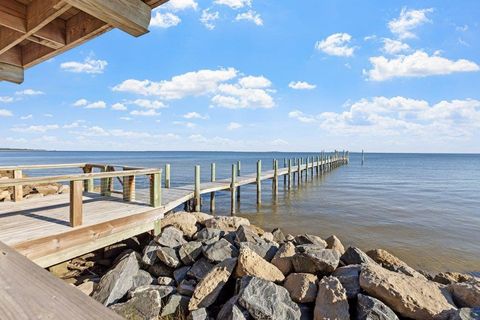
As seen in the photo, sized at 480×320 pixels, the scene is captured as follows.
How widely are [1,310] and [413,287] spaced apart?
434 cm

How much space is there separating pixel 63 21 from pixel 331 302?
14.4ft

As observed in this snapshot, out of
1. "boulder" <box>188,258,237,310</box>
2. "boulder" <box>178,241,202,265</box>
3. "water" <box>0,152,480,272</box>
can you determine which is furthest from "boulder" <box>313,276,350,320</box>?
"water" <box>0,152,480,272</box>

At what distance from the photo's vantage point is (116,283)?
4.35 meters

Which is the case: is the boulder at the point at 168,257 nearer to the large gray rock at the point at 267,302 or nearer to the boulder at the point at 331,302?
the large gray rock at the point at 267,302

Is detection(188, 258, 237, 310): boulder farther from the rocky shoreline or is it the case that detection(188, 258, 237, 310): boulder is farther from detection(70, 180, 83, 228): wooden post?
detection(70, 180, 83, 228): wooden post

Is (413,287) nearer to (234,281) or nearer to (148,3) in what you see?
(234,281)

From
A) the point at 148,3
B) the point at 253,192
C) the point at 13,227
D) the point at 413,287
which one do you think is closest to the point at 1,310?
the point at 148,3

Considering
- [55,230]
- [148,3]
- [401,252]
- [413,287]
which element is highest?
[148,3]

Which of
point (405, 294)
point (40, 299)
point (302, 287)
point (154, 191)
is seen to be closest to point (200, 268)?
point (302, 287)

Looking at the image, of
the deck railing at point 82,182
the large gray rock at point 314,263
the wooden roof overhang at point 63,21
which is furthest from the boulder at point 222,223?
the wooden roof overhang at point 63,21

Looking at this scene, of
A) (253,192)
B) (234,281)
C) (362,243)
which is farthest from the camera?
(253,192)

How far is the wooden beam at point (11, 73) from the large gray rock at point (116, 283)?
316cm

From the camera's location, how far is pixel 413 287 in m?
3.64

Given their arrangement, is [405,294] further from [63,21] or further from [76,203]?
[76,203]
